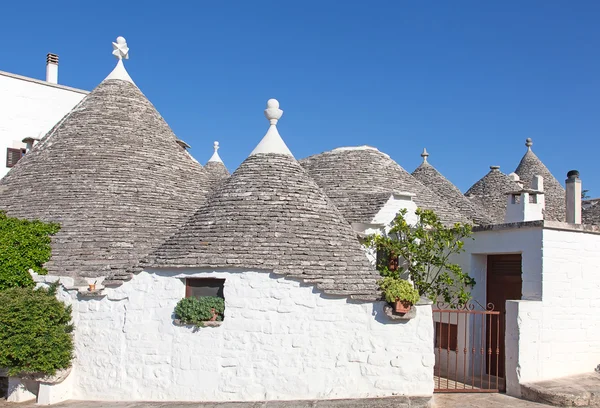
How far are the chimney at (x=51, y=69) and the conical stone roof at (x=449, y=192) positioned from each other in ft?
45.7

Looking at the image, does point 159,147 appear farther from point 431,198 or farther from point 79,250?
point 431,198

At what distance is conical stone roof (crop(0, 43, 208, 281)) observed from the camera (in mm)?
11547

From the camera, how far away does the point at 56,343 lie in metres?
9.40

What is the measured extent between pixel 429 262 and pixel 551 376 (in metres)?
3.37

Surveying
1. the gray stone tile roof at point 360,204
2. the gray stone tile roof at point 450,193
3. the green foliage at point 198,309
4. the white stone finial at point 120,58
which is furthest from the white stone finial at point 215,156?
the green foliage at point 198,309

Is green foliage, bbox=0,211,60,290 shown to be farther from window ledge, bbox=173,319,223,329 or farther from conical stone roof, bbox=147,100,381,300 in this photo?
window ledge, bbox=173,319,223,329

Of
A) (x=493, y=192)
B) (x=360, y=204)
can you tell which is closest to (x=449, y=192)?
(x=493, y=192)

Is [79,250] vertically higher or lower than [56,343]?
higher

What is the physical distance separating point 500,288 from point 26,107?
16505mm

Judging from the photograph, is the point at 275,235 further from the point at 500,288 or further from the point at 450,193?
the point at 450,193

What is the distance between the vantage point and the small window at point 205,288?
9453 mm

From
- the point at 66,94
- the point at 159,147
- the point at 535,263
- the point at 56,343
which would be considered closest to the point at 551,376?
the point at 535,263

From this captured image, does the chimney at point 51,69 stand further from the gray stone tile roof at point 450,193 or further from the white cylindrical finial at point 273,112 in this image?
the gray stone tile roof at point 450,193

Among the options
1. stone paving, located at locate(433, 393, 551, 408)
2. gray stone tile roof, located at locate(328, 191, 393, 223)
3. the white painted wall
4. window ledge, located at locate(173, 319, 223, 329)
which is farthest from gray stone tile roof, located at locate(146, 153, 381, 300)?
the white painted wall
